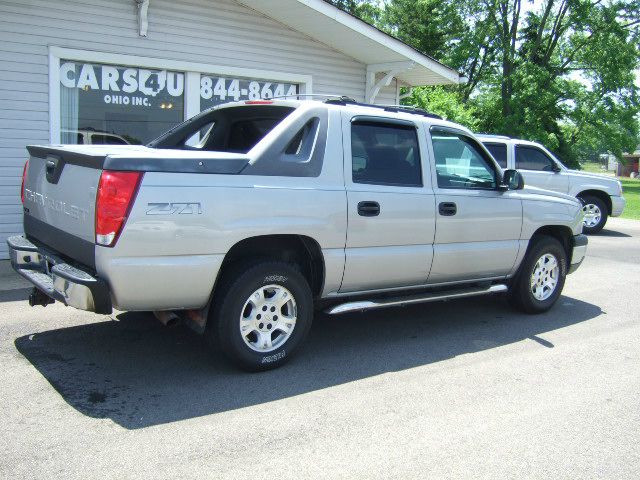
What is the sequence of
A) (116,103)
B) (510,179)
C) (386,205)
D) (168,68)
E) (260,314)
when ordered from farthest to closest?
(168,68) → (116,103) → (510,179) → (386,205) → (260,314)

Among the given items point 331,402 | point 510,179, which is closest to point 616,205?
point 510,179

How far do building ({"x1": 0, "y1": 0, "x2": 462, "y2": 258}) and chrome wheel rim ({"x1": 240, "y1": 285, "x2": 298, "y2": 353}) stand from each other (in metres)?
5.21

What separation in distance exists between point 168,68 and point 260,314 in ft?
18.8

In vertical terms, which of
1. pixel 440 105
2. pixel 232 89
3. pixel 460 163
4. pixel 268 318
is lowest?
pixel 268 318

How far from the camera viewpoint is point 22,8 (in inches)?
311

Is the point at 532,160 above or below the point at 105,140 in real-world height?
above

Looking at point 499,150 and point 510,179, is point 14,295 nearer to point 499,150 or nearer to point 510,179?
point 510,179

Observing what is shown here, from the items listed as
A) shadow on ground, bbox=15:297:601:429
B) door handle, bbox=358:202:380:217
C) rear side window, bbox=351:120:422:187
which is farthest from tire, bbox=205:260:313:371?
rear side window, bbox=351:120:422:187

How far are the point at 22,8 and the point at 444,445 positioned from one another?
7.43 m

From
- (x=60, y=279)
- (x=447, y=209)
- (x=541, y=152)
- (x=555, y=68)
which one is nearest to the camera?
(x=60, y=279)

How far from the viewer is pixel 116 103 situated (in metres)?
8.81

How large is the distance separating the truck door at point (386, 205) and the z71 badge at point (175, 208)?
1260mm

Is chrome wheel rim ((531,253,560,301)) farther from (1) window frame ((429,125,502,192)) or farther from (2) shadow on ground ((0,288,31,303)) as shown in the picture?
(2) shadow on ground ((0,288,31,303))

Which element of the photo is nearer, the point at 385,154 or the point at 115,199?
the point at 115,199
